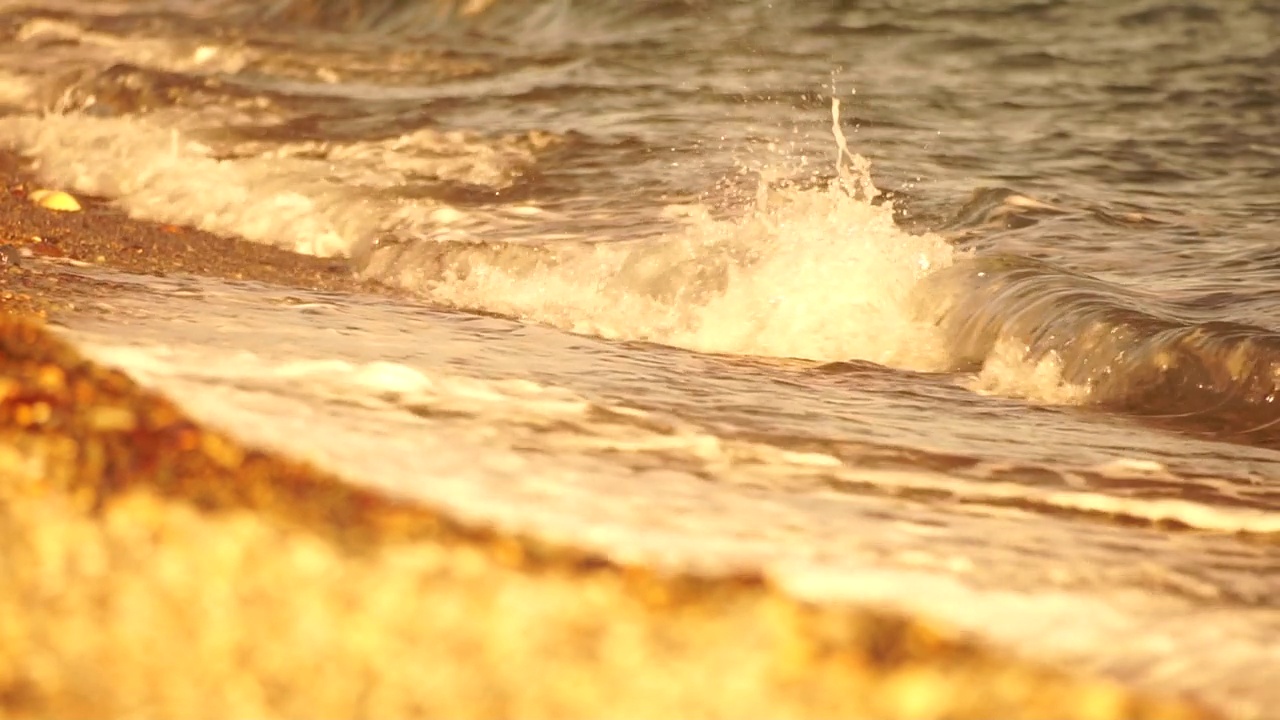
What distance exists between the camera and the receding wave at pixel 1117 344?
4250 mm

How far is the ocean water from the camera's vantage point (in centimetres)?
225

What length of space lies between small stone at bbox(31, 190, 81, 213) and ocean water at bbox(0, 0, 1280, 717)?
0.31 meters

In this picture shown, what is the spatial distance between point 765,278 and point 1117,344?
43.0 inches

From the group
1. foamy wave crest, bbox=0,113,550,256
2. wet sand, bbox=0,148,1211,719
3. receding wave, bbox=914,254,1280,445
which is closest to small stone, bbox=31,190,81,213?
foamy wave crest, bbox=0,113,550,256

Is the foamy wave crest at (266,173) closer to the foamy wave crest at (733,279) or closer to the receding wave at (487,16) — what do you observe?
the foamy wave crest at (733,279)

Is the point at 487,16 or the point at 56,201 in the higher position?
the point at 487,16

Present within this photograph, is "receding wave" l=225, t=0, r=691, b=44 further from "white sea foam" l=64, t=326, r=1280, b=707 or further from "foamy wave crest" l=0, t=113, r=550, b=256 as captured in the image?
"white sea foam" l=64, t=326, r=1280, b=707

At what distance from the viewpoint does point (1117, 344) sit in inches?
180

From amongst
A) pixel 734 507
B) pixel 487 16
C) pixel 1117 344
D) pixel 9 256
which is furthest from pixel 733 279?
pixel 487 16

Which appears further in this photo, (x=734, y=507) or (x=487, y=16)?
(x=487, y=16)

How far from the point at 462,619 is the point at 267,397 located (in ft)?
2.66

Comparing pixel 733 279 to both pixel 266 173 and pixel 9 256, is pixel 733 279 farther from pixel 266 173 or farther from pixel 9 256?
pixel 266 173

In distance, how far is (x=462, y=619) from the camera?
1811mm

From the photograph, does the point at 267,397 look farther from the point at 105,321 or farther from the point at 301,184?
the point at 301,184
